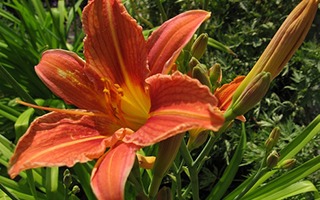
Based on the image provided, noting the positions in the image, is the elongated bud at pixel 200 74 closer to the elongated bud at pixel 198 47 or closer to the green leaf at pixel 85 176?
the elongated bud at pixel 198 47

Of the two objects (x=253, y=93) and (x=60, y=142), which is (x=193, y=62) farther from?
(x=60, y=142)

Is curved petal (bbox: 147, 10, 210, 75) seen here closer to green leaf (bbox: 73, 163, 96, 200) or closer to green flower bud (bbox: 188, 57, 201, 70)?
green flower bud (bbox: 188, 57, 201, 70)

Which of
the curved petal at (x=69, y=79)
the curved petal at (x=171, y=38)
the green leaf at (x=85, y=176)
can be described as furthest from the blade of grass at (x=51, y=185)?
the curved petal at (x=171, y=38)

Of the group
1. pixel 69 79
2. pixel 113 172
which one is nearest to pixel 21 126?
pixel 69 79

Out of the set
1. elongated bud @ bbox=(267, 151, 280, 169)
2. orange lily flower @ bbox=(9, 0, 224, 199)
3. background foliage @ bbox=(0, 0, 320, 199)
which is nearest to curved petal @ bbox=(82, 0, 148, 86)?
orange lily flower @ bbox=(9, 0, 224, 199)

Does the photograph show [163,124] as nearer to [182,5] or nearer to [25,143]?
[25,143]

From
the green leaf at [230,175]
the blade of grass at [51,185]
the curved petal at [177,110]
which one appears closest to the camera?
the curved petal at [177,110]
